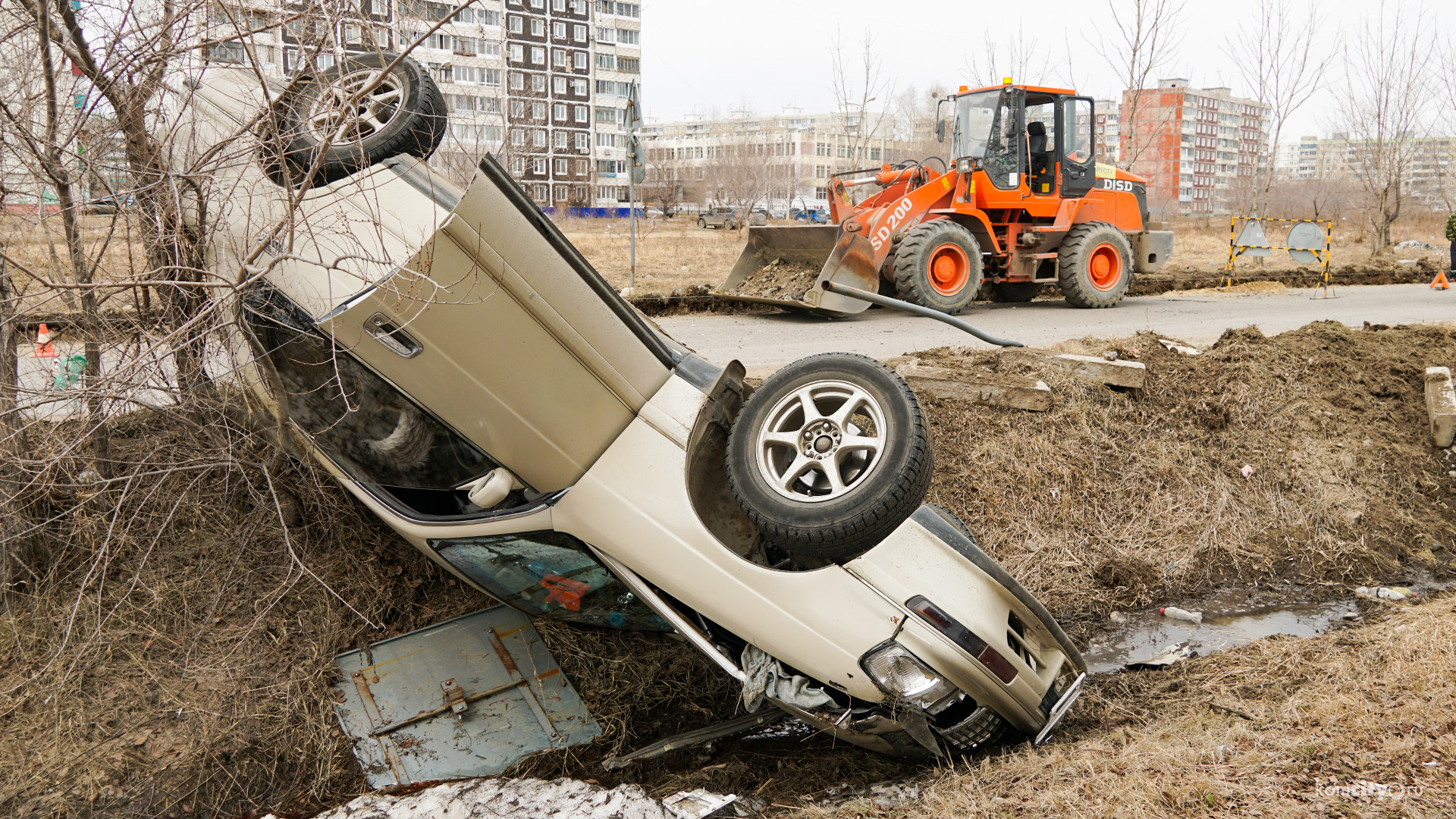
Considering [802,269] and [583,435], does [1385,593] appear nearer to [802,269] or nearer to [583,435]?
[583,435]

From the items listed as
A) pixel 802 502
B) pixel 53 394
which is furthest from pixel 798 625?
pixel 53 394

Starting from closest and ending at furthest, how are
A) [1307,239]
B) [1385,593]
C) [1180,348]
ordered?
1. [1385,593]
2. [1180,348]
3. [1307,239]

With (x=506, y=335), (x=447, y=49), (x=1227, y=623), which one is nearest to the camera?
(x=506, y=335)

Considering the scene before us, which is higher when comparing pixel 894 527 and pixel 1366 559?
pixel 894 527

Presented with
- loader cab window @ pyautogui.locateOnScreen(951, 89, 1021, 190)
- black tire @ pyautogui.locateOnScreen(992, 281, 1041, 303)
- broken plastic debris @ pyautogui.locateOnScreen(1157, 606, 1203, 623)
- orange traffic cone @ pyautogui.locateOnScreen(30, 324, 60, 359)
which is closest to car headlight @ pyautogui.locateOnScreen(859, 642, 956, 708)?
broken plastic debris @ pyautogui.locateOnScreen(1157, 606, 1203, 623)

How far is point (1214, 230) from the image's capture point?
3794 cm

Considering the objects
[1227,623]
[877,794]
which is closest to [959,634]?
[877,794]

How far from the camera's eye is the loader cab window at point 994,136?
40.6 feet

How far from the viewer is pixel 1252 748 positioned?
10.6 ft


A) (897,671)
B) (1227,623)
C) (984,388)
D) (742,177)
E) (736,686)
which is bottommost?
(1227,623)

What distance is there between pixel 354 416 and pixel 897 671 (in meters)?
2.22

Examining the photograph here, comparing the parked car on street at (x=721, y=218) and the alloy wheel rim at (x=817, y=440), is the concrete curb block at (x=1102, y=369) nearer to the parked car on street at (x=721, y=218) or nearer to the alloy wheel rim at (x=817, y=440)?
the alloy wheel rim at (x=817, y=440)

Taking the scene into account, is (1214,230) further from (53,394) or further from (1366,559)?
(53,394)

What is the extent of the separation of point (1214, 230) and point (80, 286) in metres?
41.9
